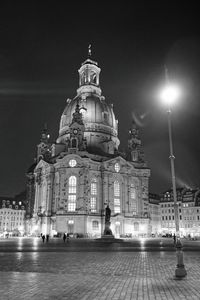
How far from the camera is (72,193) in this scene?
82938mm

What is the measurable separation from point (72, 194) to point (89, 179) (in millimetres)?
6687

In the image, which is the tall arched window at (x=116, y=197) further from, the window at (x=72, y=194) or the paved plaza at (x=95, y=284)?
the paved plaza at (x=95, y=284)

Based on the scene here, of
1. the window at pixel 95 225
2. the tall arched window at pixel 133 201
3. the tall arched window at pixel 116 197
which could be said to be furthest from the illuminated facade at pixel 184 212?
the window at pixel 95 225

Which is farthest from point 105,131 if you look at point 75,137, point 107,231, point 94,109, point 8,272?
point 8,272

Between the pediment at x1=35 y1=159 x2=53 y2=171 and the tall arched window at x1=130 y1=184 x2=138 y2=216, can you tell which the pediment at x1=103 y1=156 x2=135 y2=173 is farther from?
the pediment at x1=35 y1=159 x2=53 y2=171

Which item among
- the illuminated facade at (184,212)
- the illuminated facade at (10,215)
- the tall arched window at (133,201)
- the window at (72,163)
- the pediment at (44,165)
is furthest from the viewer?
the illuminated facade at (10,215)

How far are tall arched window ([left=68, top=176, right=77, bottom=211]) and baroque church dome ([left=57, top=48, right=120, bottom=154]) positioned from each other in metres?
14.5

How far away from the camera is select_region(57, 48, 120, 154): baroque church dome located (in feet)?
324

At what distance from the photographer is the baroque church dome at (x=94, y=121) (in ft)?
324

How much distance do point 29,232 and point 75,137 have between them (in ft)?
111

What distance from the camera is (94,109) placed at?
336ft

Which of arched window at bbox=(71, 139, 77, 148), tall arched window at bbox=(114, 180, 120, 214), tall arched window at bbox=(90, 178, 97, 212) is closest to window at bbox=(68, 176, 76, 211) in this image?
tall arched window at bbox=(90, 178, 97, 212)

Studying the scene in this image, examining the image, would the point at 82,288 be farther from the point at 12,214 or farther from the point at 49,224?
the point at 12,214

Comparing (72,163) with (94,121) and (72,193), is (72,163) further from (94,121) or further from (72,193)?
(94,121)
